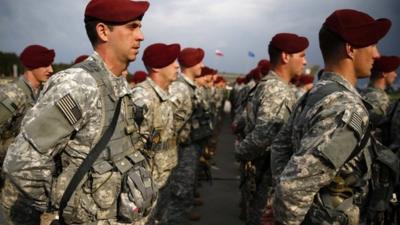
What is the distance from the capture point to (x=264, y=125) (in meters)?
3.68

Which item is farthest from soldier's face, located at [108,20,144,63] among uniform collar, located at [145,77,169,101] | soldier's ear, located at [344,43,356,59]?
uniform collar, located at [145,77,169,101]

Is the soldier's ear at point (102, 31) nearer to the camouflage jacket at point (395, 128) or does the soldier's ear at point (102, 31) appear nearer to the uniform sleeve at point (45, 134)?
the uniform sleeve at point (45, 134)

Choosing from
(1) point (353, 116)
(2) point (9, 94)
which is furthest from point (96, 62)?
(2) point (9, 94)

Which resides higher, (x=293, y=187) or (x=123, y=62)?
(x=123, y=62)

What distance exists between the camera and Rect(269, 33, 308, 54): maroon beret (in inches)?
155

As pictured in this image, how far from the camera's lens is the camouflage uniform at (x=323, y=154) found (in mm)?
1831

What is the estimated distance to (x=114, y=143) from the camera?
6.97 ft

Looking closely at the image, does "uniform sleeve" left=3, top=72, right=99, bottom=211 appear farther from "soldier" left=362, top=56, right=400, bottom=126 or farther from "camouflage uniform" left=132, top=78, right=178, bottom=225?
"soldier" left=362, top=56, right=400, bottom=126

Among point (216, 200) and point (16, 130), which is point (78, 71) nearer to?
point (16, 130)

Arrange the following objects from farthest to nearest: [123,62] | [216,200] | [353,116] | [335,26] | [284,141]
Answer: [216,200]
[284,141]
[123,62]
[335,26]
[353,116]

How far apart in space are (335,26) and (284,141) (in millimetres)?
848

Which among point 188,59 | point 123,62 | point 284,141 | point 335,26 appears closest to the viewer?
point 335,26

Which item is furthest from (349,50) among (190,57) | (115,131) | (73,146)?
(190,57)

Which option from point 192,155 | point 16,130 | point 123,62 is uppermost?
point 123,62
